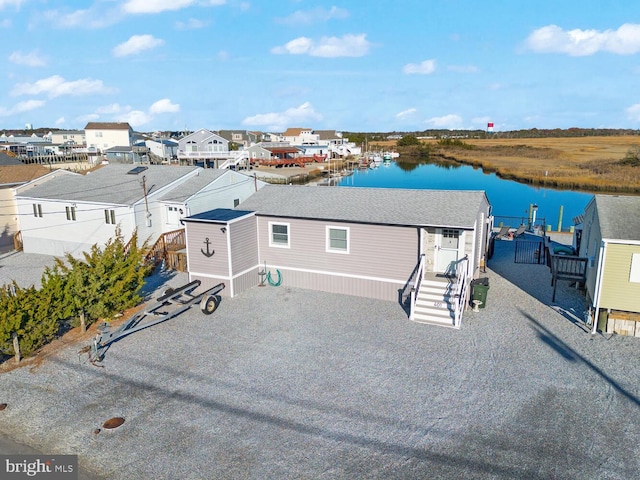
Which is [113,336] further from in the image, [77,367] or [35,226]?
[35,226]

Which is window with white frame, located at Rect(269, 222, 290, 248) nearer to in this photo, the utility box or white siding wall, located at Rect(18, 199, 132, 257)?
the utility box

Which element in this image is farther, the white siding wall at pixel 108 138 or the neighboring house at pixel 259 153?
the white siding wall at pixel 108 138

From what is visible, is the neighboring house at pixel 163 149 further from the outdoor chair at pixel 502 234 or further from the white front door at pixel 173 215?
the outdoor chair at pixel 502 234

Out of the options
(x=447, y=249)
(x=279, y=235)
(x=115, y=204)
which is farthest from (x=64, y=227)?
(x=447, y=249)
